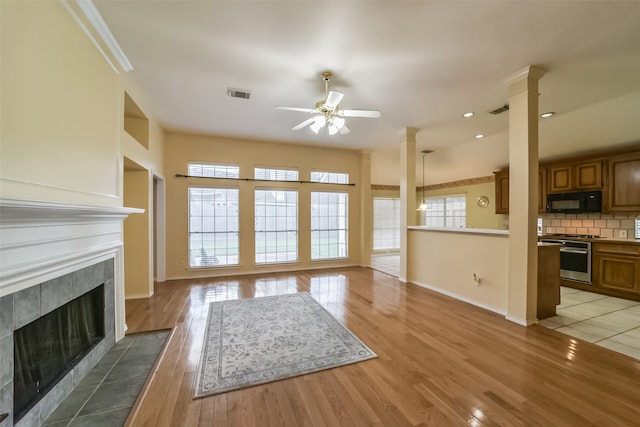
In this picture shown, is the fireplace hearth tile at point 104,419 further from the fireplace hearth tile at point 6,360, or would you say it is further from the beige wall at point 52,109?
the beige wall at point 52,109

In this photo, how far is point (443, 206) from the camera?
866 centimetres

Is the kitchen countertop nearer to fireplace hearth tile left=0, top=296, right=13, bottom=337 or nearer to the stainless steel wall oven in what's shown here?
the stainless steel wall oven

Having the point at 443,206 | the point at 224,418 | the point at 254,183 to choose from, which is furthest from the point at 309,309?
the point at 443,206

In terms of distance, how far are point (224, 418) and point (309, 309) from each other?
1879 millimetres

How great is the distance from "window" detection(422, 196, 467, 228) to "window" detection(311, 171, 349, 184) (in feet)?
13.9

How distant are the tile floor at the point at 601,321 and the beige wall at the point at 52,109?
192 inches

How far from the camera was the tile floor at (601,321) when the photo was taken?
8.32 ft

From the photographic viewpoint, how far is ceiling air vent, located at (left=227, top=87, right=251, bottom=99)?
3.27 meters

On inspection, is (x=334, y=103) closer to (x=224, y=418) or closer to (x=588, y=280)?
(x=224, y=418)

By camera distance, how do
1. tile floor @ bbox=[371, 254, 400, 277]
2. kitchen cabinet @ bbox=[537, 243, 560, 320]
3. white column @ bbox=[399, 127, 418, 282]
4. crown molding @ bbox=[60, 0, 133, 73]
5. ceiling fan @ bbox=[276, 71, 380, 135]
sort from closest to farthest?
crown molding @ bbox=[60, 0, 133, 73], ceiling fan @ bbox=[276, 71, 380, 135], kitchen cabinet @ bbox=[537, 243, 560, 320], white column @ bbox=[399, 127, 418, 282], tile floor @ bbox=[371, 254, 400, 277]

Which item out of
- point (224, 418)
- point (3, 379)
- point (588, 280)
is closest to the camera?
point (3, 379)

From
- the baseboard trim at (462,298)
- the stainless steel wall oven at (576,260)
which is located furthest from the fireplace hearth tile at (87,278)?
the stainless steel wall oven at (576,260)

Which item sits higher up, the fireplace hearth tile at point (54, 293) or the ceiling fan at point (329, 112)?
the ceiling fan at point (329, 112)

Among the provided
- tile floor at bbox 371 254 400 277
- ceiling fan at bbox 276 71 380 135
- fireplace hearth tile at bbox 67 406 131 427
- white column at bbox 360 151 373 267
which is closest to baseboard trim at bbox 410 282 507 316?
tile floor at bbox 371 254 400 277
